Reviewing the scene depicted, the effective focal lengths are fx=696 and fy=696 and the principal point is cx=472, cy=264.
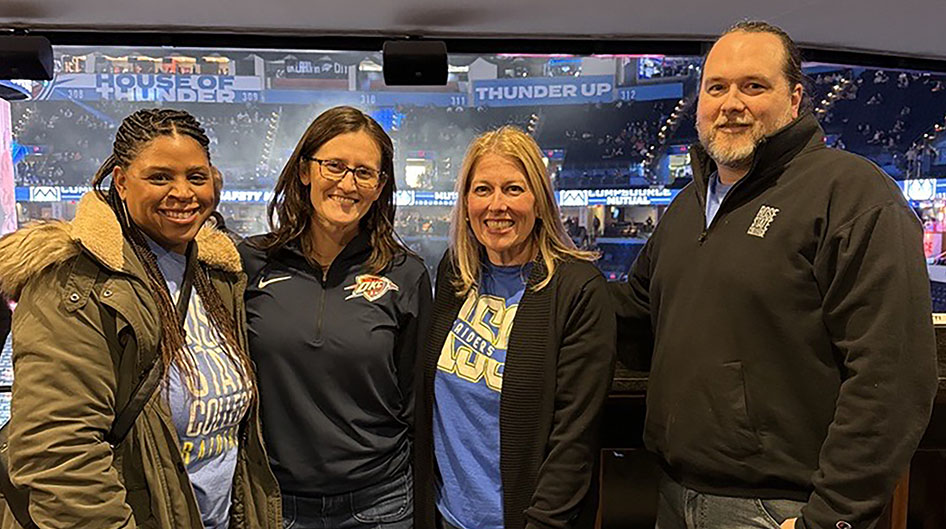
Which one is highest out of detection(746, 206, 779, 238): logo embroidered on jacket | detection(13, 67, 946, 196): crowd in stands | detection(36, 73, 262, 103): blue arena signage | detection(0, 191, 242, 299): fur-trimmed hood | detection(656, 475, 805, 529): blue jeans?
detection(36, 73, 262, 103): blue arena signage

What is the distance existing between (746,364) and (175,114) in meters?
1.28

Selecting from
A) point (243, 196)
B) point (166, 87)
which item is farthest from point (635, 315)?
point (166, 87)

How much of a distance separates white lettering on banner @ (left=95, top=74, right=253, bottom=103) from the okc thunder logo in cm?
431

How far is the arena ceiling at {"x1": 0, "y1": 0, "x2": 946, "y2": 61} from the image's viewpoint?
11.3ft

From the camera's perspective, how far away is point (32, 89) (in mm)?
5125

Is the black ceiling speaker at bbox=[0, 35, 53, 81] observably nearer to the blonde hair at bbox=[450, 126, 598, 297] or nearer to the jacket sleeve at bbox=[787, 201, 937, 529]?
the blonde hair at bbox=[450, 126, 598, 297]

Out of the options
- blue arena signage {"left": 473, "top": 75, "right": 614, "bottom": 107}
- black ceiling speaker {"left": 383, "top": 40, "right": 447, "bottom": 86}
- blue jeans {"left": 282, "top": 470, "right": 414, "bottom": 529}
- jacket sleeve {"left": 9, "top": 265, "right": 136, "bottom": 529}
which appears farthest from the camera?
blue arena signage {"left": 473, "top": 75, "right": 614, "bottom": 107}

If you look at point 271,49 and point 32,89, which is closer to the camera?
point 271,49

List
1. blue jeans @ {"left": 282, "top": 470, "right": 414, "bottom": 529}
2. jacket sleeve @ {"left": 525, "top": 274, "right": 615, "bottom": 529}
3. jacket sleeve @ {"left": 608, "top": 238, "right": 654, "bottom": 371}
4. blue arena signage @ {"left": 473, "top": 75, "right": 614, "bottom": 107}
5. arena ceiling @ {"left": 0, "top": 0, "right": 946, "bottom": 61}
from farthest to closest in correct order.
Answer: blue arena signage @ {"left": 473, "top": 75, "right": 614, "bottom": 107} < arena ceiling @ {"left": 0, "top": 0, "right": 946, "bottom": 61} < jacket sleeve @ {"left": 608, "top": 238, "right": 654, "bottom": 371} < blue jeans @ {"left": 282, "top": 470, "right": 414, "bottom": 529} < jacket sleeve @ {"left": 525, "top": 274, "right": 615, "bottom": 529}

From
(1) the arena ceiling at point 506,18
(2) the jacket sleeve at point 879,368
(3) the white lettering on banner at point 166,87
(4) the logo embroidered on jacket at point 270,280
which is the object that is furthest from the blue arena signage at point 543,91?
(2) the jacket sleeve at point 879,368

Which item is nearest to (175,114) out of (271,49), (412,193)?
(271,49)

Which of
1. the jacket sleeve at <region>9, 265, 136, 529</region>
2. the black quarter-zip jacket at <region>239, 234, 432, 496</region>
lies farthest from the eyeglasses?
the jacket sleeve at <region>9, 265, 136, 529</region>

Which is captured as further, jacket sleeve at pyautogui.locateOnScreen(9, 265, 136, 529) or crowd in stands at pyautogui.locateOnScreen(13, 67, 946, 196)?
crowd in stands at pyautogui.locateOnScreen(13, 67, 946, 196)

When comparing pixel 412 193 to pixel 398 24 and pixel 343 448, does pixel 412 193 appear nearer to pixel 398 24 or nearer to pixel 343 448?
pixel 398 24
